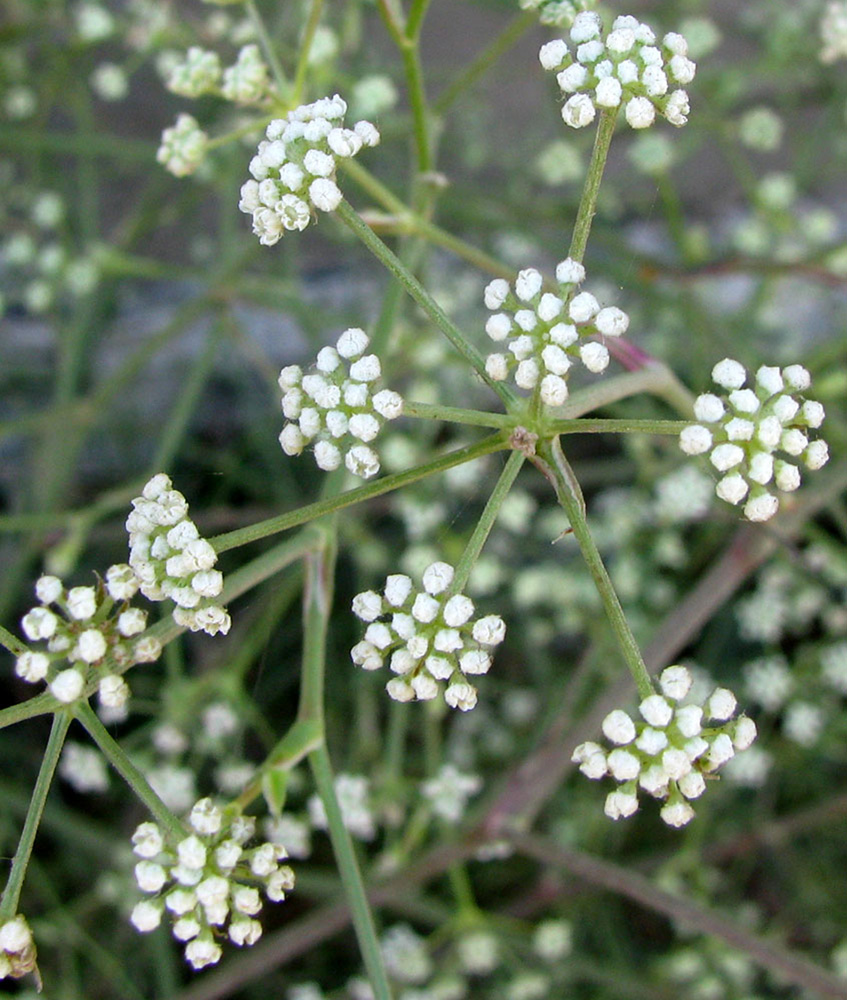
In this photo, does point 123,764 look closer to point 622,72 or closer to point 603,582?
point 603,582

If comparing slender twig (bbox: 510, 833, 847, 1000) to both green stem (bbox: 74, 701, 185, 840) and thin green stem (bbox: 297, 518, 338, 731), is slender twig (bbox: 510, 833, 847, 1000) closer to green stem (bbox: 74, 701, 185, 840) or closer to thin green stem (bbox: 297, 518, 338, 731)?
thin green stem (bbox: 297, 518, 338, 731)

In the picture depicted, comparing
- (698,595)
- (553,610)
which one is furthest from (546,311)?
(553,610)

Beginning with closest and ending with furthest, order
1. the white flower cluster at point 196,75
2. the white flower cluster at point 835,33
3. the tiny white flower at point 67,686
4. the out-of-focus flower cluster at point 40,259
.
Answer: the tiny white flower at point 67,686, the white flower cluster at point 196,75, the white flower cluster at point 835,33, the out-of-focus flower cluster at point 40,259

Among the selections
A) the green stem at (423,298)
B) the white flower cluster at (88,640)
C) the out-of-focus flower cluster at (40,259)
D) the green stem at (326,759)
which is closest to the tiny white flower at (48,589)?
the white flower cluster at (88,640)

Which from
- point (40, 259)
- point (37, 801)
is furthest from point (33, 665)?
point (40, 259)

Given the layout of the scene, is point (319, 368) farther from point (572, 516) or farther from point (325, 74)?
point (325, 74)

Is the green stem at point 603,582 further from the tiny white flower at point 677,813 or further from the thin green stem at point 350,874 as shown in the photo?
the thin green stem at point 350,874
